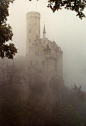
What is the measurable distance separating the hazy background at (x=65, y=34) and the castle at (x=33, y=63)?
59 centimetres

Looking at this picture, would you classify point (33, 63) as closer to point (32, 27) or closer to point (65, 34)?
point (32, 27)

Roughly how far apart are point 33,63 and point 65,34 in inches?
203

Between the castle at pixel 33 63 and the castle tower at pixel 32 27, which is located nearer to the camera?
the castle at pixel 33 63

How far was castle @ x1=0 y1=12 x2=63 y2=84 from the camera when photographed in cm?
1333

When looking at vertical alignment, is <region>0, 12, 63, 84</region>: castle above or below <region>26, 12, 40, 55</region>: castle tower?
below

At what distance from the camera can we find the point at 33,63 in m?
13.4

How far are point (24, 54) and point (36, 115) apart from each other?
19.7 ft

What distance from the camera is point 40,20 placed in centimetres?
1410

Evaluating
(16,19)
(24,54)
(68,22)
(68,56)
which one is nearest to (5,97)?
(24,54)

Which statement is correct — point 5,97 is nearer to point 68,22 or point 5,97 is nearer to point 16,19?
point 16,19

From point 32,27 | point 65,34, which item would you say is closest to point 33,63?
point 32,27

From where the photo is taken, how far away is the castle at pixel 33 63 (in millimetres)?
13328

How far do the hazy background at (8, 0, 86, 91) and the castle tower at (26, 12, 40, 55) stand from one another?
0.42 m

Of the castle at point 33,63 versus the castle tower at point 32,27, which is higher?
the castle tower at point 32,27
